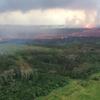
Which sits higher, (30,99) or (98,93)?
(30,99)

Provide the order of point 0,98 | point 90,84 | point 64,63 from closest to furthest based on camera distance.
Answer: point 0,98 < point 90,84 < point 64,63

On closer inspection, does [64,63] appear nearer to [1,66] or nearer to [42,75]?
[42,75]

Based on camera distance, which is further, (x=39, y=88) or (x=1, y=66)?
(x=1, y=66)

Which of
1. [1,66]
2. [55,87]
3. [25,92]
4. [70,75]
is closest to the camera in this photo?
[25,92]

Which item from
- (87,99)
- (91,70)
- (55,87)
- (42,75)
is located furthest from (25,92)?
(91,70)

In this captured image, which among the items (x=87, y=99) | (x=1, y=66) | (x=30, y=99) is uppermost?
(x=1, y=66)

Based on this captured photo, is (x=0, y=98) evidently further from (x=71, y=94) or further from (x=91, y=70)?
(x=91, y=70)

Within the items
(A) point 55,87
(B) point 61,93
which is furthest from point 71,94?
(A) point 55,87
